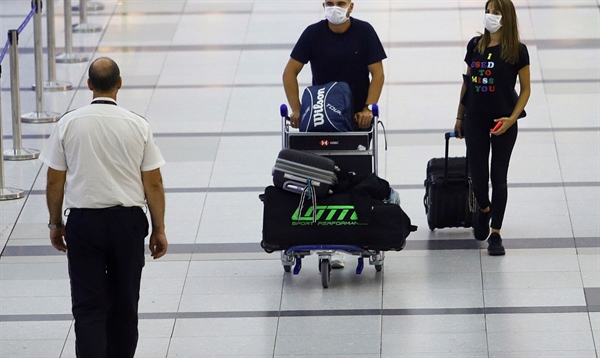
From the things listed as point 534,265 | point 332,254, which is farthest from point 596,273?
point 332,254

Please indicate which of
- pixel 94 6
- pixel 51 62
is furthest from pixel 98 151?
pixel 94 6

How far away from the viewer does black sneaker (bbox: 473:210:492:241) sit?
23.6 feet

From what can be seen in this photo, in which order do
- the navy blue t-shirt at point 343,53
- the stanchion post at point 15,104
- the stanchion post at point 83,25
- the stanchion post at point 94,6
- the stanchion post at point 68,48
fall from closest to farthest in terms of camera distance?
the navy blue t-shirt at point 343,53, the stanchion post at point 15,104, the stanchion post at point 68,48, the stanchion post at point 83,25, the stanchion post at point 94,6

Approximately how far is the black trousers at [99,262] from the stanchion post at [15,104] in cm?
430

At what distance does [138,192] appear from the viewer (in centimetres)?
502

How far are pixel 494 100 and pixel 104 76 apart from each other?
9.03 feet

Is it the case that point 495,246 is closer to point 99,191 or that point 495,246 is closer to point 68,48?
point 99,191

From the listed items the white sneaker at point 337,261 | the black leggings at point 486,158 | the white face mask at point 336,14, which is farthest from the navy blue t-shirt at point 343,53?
the white sneaker at point 337,261

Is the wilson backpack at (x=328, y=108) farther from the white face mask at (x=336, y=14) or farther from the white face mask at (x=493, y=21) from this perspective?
the white face mask at (x=493, y=21)

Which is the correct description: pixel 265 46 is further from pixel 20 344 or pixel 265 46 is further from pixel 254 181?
pixel 20 344

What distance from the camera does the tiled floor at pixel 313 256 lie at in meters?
6.00

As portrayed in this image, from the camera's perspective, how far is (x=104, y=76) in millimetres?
4914

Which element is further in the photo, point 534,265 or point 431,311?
point 534,265

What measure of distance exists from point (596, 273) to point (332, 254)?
154 centimetres
